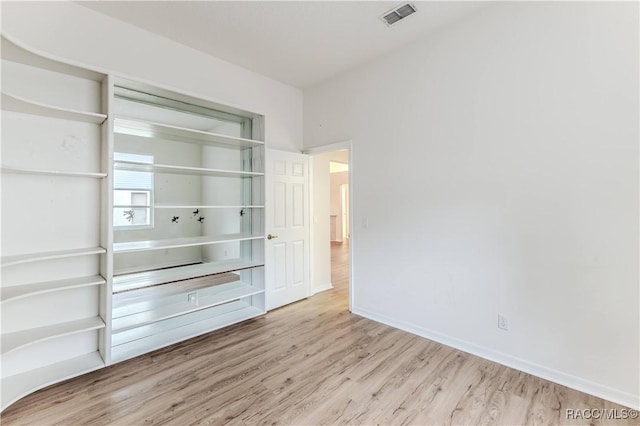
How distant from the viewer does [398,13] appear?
101 inches

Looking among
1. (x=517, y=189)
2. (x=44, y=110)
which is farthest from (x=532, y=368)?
(x=44, y=110)

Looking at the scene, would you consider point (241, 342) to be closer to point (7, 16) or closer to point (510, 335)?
point (510, 335)

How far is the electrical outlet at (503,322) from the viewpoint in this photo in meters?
2.44

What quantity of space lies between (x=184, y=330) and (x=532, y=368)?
3139 mm

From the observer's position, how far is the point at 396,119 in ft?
10.4

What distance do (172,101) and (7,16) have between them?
120cm

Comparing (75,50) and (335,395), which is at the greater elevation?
(75,50)

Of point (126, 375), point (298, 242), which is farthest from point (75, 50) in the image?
point (298, 242)

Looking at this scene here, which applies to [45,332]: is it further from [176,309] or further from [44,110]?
[44,110]

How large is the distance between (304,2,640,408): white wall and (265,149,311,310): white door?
1068 mm

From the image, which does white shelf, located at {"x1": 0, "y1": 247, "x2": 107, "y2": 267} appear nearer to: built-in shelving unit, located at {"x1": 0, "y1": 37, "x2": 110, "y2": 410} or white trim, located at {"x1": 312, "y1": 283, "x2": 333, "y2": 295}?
built-in shelving unit, located at {"x1": 0, "y1": 37, "x2": 110, "y2": 410}

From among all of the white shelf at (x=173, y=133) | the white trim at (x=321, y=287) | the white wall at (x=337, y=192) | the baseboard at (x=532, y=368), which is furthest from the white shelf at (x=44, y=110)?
the white wall at (x=337, y=192)

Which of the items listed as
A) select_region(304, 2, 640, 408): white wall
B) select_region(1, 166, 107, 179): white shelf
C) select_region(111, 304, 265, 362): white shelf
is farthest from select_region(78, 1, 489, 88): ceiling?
select_region(111, 304, 265, 362): white shelf

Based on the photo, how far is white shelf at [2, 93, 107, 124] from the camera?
194 centimetres
